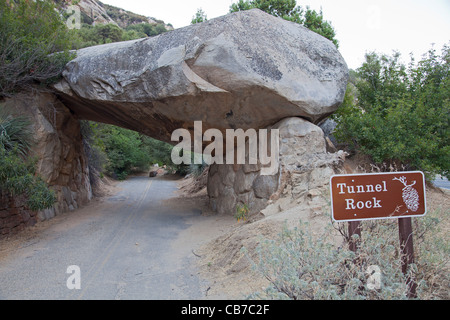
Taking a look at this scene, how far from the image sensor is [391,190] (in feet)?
9.71

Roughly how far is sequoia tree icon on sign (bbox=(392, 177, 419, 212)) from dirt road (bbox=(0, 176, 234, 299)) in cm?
272

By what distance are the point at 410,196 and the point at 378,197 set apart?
31 centimetres

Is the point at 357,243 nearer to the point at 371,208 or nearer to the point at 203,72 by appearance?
the point at 371,208

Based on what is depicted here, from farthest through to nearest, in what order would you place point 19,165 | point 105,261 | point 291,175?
1. point 291,175
2. point 19,165
3. point 105,261

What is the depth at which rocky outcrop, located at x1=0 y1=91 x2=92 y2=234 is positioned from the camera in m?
7.92

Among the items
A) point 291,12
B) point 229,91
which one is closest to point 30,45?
point 229,91

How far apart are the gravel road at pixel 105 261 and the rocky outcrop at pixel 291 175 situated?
1883mm

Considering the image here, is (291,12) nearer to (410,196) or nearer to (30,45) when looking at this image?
(30,45)

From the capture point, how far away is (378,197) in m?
2.94

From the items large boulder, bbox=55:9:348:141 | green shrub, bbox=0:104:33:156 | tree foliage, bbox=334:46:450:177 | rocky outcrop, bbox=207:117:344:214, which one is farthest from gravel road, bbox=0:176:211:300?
tree foliage, bbox=334:46:450:177

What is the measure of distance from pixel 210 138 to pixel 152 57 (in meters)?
2.95

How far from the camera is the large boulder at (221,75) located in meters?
7.79

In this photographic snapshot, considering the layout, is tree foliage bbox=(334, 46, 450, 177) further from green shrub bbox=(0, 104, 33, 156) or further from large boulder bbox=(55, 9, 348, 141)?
green shrub bbox=(0, 104, 33, 156)

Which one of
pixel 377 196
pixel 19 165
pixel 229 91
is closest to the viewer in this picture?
pixel 377 196
